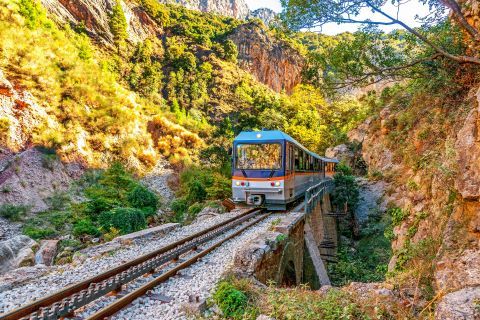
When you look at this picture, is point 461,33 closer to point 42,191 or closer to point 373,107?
point 42,191

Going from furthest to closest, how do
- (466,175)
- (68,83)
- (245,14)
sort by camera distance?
1. (245,14)
2. (68,83)
3. (466,175)

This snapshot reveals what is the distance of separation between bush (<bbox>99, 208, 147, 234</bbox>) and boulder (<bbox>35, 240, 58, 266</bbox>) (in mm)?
2755

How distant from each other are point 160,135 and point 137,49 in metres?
17.8

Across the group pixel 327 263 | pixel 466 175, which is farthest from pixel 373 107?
pixel 466 175

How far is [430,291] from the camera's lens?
4707 millimetres

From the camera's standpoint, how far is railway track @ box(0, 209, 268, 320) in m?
3.91

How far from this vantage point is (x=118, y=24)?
38531 millimetres

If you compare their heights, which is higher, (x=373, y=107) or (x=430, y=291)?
(x=373, y=107)

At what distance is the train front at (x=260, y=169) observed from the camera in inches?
460

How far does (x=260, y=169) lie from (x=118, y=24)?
35488 millimetres

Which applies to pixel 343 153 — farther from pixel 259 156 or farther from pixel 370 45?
pixel 370 45

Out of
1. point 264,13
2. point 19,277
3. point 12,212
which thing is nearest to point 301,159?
point 19,277

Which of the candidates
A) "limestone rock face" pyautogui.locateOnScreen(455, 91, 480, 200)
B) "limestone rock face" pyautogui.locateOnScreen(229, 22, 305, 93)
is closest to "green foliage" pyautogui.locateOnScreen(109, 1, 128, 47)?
"limestone rock face" pyautogui.locateOnScreen(229, 22, 305, 93)

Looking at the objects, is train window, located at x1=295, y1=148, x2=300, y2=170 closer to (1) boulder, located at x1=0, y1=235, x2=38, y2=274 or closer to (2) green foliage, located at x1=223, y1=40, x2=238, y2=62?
(1) boulder, located at x1=0, y1=235, x2=38, y2=274
